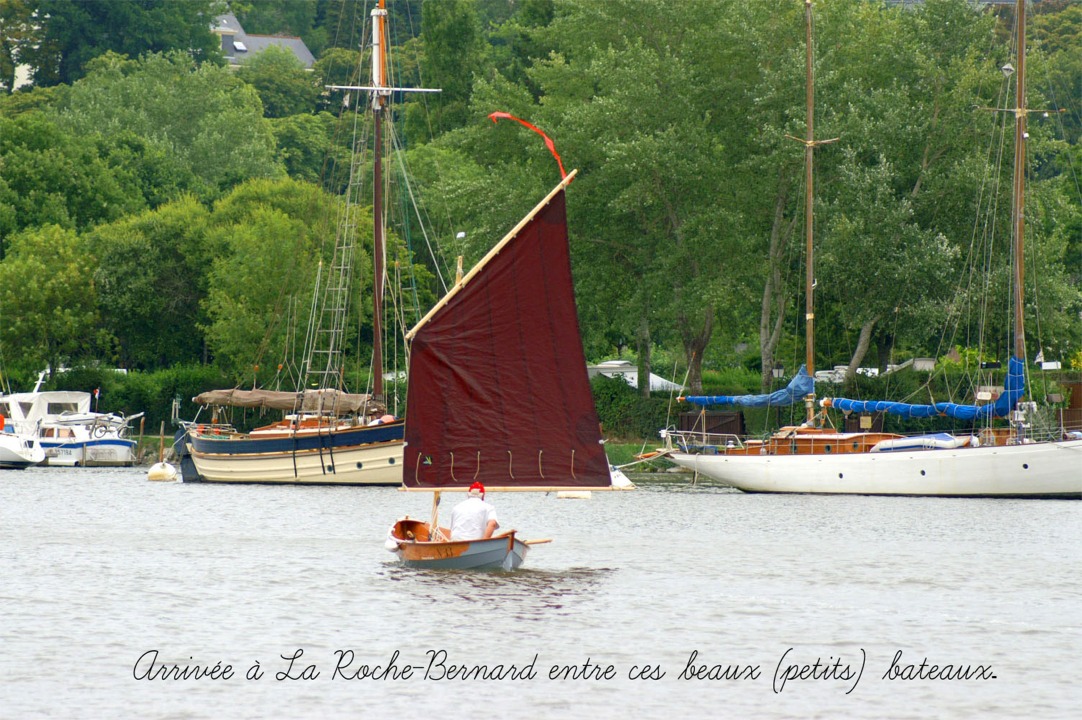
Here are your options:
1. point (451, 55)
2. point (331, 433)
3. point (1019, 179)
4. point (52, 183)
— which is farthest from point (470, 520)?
point (451, 55)

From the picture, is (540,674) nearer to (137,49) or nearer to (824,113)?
(824,113)

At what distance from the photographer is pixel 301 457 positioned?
66250 mm

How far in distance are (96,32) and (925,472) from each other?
119812mm

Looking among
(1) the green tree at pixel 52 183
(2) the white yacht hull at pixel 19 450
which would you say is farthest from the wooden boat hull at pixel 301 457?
(1) the green tree at pixel 52 183

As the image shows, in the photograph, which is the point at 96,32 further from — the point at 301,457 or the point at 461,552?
the point at 461,552

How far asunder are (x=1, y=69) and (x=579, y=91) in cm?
9168

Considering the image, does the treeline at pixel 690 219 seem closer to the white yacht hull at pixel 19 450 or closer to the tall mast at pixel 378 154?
the tall mast at pixel 378 154

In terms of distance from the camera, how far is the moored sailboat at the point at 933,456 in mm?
57906

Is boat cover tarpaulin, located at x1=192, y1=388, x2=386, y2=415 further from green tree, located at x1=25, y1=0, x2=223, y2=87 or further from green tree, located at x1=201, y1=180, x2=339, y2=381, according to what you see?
green tree, located at x1=25, y1=0, x2=223, y2=87

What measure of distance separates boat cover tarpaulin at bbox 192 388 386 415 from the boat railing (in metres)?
11.9

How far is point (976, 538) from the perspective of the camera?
146 ft

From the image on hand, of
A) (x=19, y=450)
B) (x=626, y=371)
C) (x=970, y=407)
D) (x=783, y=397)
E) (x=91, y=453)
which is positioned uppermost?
(x=626, y=371)

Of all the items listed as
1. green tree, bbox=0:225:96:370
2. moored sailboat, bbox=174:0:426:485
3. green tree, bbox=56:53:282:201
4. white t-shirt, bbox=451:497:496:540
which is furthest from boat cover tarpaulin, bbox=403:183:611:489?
green tree, bbox=56:53:282:201

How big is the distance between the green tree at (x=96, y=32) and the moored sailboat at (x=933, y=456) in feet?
345
